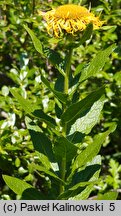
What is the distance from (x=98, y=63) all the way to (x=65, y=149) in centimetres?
38

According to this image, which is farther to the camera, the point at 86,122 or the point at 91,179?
the point at 91,179

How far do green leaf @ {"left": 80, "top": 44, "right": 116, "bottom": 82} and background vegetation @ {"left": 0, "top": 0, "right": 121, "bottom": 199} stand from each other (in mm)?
728

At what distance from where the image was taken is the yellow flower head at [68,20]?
1908 millimetres

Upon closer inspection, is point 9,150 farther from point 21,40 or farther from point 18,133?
point 21,40

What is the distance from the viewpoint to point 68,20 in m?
1.93

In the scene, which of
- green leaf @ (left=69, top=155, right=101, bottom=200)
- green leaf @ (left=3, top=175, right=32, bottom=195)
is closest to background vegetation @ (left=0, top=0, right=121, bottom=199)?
green leaf @ (left=69, top=155, right=101, bottom=200)

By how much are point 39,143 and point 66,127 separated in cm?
19

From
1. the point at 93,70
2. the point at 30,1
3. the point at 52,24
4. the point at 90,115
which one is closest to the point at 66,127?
the point at 90,115

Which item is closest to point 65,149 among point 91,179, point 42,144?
point 42,144

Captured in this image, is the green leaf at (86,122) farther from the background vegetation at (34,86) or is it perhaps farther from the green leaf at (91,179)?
the background vegetation at (34,86)

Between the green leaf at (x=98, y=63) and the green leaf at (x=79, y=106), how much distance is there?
91 millimetres

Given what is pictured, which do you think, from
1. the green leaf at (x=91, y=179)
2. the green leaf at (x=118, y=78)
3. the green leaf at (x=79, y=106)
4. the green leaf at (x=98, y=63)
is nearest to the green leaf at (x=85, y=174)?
the green leaf at (x=91, y=179)

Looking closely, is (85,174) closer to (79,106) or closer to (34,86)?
(79,106)

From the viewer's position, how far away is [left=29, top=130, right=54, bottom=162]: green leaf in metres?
2.23
